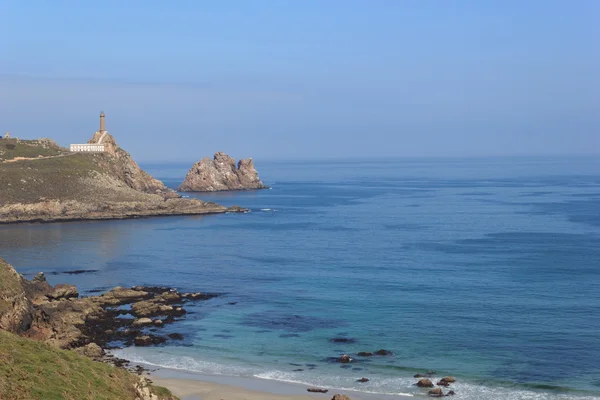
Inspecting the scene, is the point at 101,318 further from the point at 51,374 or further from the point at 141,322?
the point at 51,374

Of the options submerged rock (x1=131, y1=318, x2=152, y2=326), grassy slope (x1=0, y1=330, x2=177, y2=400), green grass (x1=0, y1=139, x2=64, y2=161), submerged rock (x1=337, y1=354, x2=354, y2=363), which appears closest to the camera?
grassy slope (x1=0, y1=330, x2=177, y2=400)

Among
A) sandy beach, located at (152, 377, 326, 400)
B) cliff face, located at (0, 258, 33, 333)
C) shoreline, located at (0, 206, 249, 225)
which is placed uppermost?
cliff face, located at (0, 258, 33, 333)

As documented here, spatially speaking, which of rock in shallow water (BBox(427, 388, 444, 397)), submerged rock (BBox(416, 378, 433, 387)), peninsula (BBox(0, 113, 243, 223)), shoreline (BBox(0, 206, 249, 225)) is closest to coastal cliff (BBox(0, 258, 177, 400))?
rock in shallow water (BBox(427, 388, 444, 397))

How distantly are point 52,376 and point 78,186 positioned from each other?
11838 centimetres

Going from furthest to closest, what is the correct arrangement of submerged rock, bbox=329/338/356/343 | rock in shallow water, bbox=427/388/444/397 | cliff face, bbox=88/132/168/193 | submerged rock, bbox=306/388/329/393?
cliff face, bbox=88/132/168/193, submerged rock, bbox=329/338/356/343, submerged rock, bbox=306/388/329/393, rock in shallow water, bbox=427/388/444/397

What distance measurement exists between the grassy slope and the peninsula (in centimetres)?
10022

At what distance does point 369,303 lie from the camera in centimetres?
6669

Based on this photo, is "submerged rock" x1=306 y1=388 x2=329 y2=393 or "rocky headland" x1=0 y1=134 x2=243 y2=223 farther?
"rocky headland" x1=0 y1=134 x2=243 y2=223

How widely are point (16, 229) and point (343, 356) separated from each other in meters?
84.0

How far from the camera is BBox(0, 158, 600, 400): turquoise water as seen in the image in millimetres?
49719

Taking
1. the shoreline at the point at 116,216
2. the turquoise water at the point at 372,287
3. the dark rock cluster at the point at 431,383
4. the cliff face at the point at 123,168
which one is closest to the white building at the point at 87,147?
the cliff face at the point at 123,168

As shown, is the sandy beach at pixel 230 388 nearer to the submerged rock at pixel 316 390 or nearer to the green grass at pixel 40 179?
the submerged rock at pixel 316 390

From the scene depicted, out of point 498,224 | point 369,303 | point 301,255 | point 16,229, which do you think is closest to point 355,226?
point 498,224

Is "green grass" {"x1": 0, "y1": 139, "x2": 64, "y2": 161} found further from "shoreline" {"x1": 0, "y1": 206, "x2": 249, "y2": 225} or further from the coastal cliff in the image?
the coastal cliff
